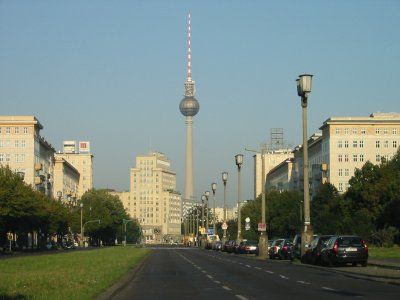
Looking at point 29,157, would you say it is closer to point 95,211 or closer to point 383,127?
point 95,211

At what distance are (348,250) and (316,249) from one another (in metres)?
4.05

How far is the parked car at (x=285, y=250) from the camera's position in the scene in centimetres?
5700

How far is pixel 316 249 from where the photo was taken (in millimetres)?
45562

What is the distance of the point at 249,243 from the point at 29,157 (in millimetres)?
89132

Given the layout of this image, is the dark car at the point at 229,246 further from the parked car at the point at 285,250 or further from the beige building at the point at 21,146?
the beige building at the point at 21,146

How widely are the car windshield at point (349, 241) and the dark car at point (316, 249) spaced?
7.29ft

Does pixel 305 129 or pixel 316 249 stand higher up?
pixel 305 129

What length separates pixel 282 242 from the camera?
6162 centimetres

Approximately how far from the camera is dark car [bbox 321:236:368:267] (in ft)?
137

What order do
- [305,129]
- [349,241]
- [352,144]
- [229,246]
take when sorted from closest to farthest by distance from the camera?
[349,241] < [305,129] < [229,246] < [352,144]

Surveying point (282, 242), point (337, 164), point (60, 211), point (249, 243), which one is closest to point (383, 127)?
point (337, 164)

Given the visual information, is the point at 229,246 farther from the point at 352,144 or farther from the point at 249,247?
the point at 352,144

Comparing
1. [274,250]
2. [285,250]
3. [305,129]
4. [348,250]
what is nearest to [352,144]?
[274,250]

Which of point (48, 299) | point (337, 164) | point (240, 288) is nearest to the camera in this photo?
point (48, 299)
